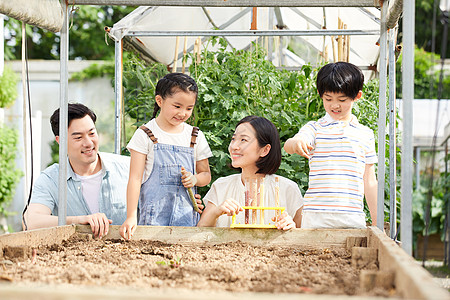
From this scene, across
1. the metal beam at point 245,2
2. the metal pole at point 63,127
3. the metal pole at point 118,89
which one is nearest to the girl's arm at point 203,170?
the metal pole at point 63,127

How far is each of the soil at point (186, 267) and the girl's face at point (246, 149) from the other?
533 mm

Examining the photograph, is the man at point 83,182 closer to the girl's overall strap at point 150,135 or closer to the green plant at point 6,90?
the girl's overall strap at point 150,135

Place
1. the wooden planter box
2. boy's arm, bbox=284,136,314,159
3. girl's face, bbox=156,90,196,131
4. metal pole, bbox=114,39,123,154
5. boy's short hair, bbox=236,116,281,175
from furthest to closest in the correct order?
metal pole, bbox=114,39,123,154
boy's short hair, bbox=236,116,281,175
girl's face, bbox=156,90,196,131
boy's arm, bbox=284,136,314,159
the wooden planter box

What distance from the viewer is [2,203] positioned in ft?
25.9

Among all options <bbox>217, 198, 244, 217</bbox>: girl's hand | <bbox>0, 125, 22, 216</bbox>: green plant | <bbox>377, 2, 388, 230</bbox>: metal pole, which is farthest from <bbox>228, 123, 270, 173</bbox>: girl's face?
<bbox>0, 125, 22, 216</bbox>: green plant

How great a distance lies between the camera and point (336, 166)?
7.30 ft

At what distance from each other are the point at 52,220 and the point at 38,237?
57 cm

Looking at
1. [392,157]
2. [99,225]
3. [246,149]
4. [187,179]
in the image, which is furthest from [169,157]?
[392,157]

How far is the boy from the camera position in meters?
2.21

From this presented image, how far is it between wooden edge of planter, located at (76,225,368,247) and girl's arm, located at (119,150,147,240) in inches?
1.7

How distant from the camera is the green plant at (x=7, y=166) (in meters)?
7.72

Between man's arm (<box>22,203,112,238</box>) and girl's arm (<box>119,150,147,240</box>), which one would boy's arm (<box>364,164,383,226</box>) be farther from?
man's arm (<box>22,203,112,238</box>)

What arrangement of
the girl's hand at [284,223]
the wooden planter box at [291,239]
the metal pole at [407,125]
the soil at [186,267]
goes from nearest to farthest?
the wooden planter box at [291,239] → the soil at [186,267] → the metal pole at [407,125] → the girl's hand at [284,223]

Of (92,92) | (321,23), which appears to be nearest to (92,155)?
(321,23)
